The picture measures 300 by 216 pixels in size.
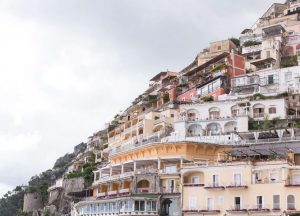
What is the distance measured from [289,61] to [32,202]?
53.9 metres

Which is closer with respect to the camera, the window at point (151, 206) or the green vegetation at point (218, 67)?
the window at point (151, 206)

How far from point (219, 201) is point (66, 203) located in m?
43.8

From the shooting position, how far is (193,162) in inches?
2375

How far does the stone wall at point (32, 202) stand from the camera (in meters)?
105

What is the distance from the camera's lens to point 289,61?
8556cm

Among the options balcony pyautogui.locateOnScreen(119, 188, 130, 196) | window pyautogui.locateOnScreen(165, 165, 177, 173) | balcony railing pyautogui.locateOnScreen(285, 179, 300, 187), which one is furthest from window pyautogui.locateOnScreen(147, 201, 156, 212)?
balcony railing pyautogui.locateOnScreen(285, 179, 300, 187)

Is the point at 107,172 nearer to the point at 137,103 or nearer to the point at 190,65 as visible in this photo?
the point at 137,103

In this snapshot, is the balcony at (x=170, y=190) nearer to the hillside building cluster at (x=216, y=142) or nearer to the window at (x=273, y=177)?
the hillside building cluster at (x=216, y=142)

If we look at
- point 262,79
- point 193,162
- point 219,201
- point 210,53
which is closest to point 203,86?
point 262,79

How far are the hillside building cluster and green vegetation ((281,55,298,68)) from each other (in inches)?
13.0

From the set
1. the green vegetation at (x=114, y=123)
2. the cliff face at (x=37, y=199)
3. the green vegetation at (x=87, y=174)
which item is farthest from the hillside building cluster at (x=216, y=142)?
the cliff face at (x=37, y=199)

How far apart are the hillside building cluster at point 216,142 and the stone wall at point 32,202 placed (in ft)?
Result: 22.4

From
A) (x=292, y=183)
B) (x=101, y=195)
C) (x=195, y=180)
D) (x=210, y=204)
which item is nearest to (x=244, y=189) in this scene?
(x=210, y=204)

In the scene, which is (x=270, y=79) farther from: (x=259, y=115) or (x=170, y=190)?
(x=170, y=190)
